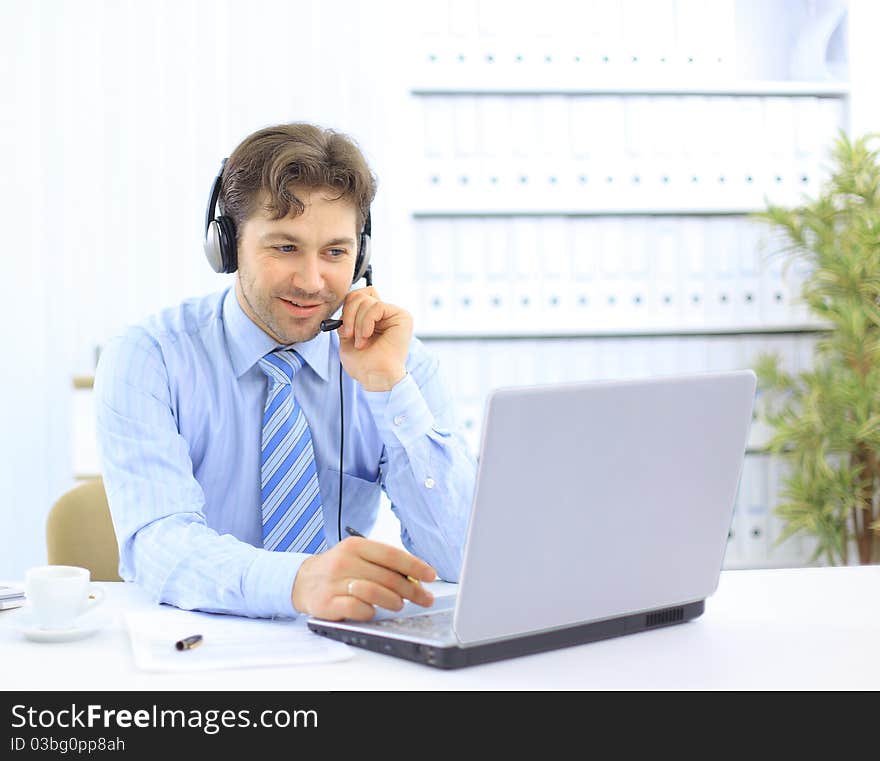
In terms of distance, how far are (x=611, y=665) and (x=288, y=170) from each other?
912 millimetres

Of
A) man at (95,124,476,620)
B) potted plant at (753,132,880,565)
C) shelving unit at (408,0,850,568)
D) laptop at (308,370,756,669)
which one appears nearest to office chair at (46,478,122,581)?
man at (95,124,476,620)

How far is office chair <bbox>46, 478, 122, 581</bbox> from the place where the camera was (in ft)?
5.49

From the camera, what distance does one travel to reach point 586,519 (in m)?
0.99

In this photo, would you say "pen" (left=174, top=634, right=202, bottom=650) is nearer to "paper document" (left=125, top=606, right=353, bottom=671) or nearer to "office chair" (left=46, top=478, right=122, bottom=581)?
"paper document" (left=125, top=606, right=353, bottom=671)

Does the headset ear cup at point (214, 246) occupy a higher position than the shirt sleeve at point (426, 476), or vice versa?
the headset ear cup at point (214, 246)

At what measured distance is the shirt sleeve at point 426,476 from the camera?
1496 millimetres

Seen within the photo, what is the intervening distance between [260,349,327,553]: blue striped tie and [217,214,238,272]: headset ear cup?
25cm

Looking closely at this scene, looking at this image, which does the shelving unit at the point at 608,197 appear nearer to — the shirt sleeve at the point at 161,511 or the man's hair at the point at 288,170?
the man's hair at the point at 288,170

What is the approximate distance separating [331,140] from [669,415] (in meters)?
0.85

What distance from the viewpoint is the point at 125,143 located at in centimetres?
319

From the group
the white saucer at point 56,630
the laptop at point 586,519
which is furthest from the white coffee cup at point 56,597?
the laptop at point 586,519

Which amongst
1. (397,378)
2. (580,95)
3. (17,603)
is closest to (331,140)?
(397,378)

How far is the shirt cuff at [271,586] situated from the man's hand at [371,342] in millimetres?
447

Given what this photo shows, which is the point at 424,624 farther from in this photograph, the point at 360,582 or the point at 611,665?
the point at 611,665
